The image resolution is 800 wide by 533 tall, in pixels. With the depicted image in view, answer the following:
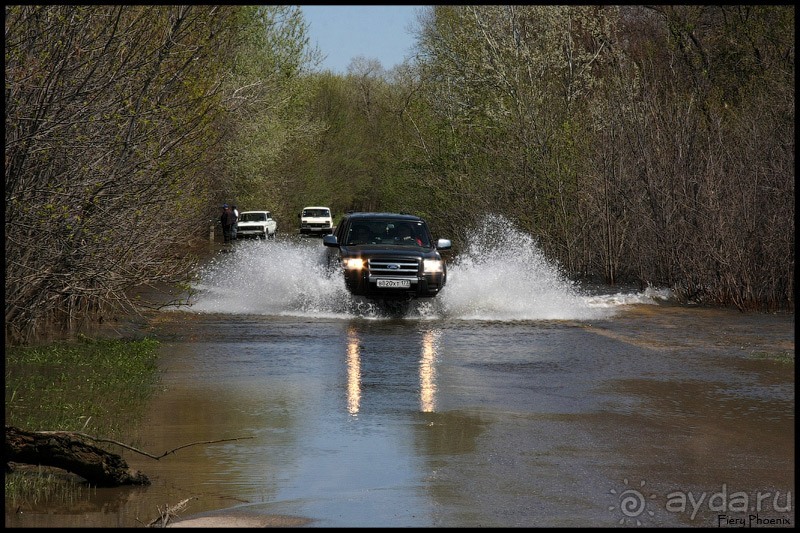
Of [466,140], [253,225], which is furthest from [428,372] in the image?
[253,225]

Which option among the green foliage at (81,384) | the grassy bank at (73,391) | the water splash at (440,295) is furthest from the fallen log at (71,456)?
the water splash at (440,295)

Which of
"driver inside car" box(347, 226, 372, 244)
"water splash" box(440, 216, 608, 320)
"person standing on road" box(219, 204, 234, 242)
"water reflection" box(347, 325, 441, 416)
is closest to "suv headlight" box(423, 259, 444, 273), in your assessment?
"water splash" box(440, 216, 608, 320)

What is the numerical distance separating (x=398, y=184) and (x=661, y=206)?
20147 millimetres

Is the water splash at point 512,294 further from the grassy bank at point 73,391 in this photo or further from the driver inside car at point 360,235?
the grassy bank at point 73,391

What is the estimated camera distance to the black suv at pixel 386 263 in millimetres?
21516

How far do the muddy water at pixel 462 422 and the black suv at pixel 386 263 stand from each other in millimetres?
514

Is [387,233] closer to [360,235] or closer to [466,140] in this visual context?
[360,235]

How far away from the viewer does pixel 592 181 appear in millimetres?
31797

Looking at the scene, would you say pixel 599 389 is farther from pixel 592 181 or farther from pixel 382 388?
pixel 592 181

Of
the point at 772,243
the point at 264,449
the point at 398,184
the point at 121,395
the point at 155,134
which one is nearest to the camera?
the point at 264,449

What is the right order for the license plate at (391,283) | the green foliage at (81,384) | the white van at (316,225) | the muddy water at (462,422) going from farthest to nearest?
1. the white van at (316,225)
2. the license plate at (391,283)
3. the green foliage at (81,384)
4. the muddy water at (462,422)

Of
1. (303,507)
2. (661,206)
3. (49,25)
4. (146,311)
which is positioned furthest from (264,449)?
(661,206)

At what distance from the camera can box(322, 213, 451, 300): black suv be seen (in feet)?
70.6

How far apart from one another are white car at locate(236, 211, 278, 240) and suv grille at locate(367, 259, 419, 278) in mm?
37379
